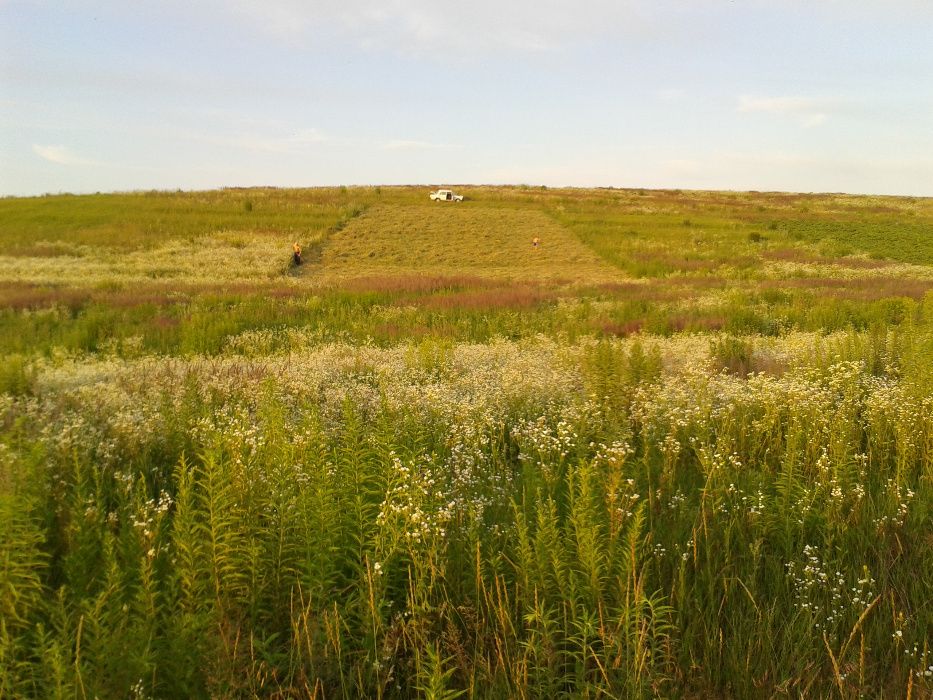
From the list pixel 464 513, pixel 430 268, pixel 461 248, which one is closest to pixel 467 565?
pixel 464 513

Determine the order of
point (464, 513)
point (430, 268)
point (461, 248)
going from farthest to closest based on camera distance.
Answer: point (461, 248) < point (430, 268) < point (464, 513)

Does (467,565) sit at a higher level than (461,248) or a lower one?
lower

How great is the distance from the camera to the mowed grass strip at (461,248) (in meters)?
31.5

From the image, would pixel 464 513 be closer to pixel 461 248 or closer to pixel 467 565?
pixel 467 565

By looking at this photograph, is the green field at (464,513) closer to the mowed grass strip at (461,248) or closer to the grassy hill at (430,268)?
the grassy hill at (430,268)

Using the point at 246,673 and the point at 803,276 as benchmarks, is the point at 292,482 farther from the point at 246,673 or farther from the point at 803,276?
the point at 803,276

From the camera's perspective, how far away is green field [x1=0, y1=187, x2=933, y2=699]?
104 inches

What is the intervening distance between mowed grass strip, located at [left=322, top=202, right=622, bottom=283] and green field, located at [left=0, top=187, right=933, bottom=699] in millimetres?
17559

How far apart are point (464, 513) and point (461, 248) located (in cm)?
3566

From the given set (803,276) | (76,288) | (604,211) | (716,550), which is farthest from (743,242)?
(716,550)

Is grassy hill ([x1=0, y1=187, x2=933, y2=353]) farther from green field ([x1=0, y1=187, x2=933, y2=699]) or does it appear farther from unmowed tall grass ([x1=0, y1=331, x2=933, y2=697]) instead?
unmowed tall grass ([x1=0, y1=331, x2=933, y2=697])

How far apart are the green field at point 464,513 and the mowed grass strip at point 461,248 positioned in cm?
1756

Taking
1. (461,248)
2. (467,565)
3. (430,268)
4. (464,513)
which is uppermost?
(461,248)

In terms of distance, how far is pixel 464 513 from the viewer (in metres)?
3.88
